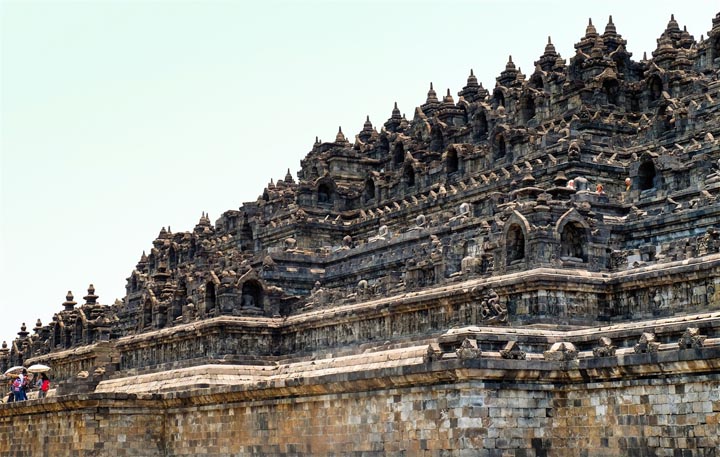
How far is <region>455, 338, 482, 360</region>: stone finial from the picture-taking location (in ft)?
124

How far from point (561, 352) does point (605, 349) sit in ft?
5.04

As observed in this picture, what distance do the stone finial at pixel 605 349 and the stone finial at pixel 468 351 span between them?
320cm

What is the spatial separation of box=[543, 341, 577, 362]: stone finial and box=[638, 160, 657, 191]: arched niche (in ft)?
56.5

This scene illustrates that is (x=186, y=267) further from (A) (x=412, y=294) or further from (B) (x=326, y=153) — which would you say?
(A) (x=412, y=294)

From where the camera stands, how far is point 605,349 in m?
38.2

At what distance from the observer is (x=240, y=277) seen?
204ft

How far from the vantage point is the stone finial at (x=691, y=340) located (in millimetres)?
35094

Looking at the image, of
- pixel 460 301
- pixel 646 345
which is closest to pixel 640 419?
pixel 646 345

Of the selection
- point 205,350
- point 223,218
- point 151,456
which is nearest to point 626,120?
point 205,350

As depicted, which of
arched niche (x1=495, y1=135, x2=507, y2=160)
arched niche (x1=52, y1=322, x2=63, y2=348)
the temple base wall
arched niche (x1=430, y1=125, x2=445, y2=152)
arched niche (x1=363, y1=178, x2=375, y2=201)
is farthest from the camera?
arched niche (x1=52, y1=322, x2=63, y2=348)

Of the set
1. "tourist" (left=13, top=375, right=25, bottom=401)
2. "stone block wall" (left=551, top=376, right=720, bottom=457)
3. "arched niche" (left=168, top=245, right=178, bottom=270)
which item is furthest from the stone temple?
"arched niche" (left=168, top=245, right=178, bottom=270)

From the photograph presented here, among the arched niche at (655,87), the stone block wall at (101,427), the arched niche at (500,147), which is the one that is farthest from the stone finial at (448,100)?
the stone block wall at (101,427)

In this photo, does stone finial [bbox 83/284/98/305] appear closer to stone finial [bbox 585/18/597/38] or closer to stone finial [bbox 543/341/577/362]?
stone finial [bbox 585/18/597/38]

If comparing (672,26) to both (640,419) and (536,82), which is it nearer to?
(536,82)
